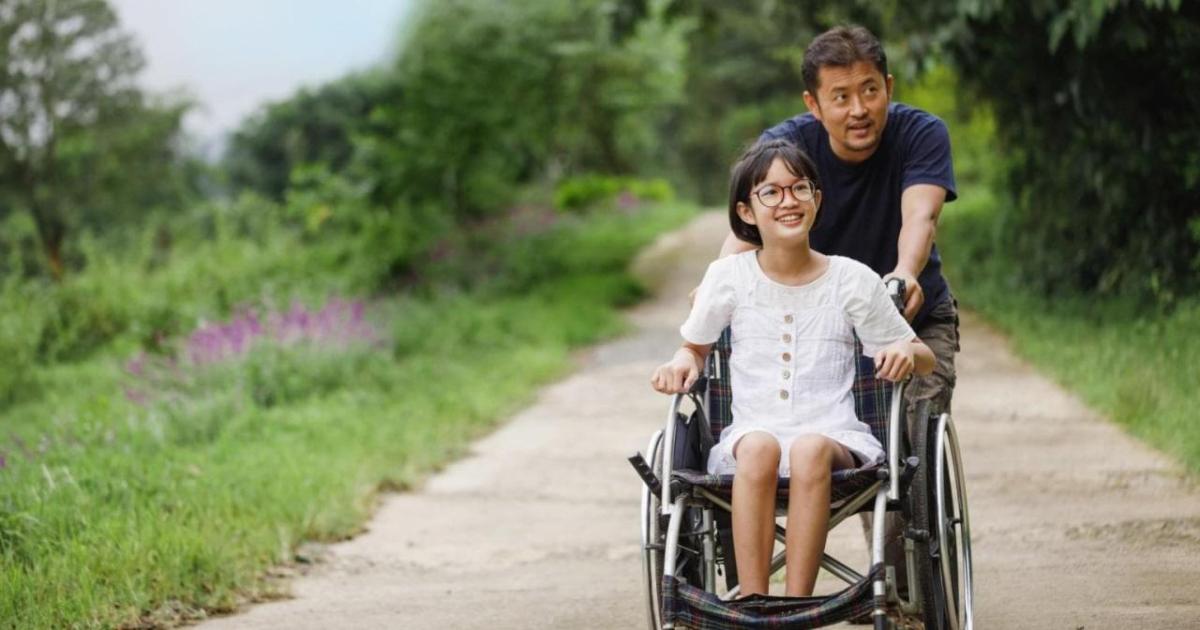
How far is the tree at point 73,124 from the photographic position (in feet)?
89.6

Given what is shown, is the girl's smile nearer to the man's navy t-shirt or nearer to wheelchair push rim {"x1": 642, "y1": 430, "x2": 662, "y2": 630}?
the man's navy t-shirt

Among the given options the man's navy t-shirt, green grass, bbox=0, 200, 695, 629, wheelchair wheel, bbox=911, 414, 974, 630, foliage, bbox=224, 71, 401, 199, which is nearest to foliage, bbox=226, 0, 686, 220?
green grass, bbox=0, 200, 695, 629

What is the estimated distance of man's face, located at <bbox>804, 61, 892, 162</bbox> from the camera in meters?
3.82

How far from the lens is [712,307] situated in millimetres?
3631

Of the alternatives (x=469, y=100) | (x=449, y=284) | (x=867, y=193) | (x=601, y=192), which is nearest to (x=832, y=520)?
(x=867, y=193)

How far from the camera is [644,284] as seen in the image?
17.2 meters

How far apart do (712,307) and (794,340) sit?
0.73 ft

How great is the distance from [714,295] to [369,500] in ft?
12.2

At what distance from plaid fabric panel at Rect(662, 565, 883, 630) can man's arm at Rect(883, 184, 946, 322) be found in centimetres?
81

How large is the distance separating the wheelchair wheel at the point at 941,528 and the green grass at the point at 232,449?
8.23 feet

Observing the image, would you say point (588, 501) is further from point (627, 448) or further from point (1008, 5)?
point (1008, 5)

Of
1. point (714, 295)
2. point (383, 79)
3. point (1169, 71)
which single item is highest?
point (383, 79)

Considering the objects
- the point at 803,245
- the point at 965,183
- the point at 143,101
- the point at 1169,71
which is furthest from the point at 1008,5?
the point at 143,101

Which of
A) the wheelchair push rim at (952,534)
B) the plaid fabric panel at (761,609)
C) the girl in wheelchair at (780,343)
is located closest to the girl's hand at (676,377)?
the girl in wheelchair at (780,343)
